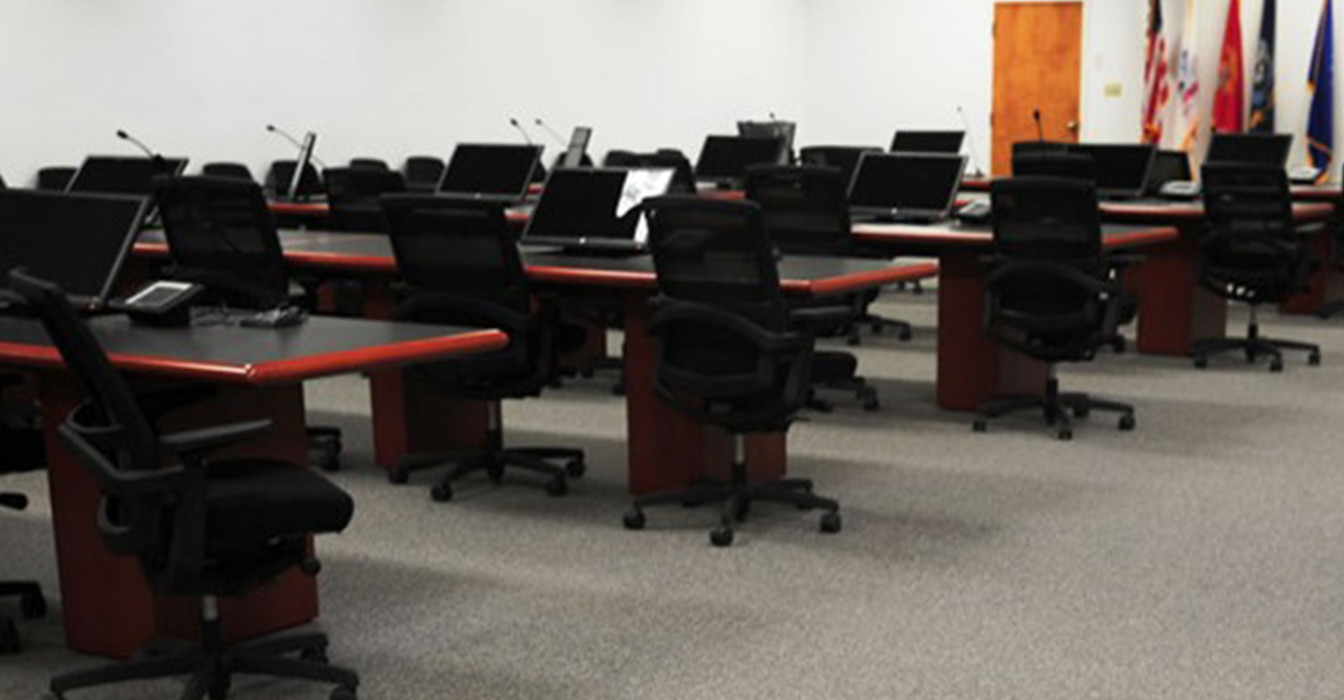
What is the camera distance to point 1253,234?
25.4 feet

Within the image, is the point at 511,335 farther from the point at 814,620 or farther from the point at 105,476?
the point at 105,476

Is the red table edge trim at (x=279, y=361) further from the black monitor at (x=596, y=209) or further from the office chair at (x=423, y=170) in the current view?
the office chair at (x=423, y=170)

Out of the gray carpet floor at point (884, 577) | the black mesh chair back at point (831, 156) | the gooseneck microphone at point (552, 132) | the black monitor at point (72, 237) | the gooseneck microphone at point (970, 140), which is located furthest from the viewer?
the gooseneck microphone at point (970, 140)

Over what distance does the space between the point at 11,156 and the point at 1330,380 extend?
7152 millimetres

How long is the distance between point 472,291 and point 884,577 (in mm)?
1631

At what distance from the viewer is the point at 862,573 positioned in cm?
455

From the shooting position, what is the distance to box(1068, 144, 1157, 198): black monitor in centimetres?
878

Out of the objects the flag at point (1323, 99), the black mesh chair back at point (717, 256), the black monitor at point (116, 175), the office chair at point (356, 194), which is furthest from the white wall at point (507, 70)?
the black mesh chair back at point (717, 256)

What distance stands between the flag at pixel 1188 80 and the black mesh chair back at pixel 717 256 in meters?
9.33

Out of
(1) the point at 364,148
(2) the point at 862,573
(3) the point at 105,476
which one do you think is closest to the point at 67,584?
(3) the point at 105,476

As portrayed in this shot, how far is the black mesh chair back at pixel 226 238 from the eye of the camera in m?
5.58

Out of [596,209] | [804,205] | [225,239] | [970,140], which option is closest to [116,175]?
[225,239]

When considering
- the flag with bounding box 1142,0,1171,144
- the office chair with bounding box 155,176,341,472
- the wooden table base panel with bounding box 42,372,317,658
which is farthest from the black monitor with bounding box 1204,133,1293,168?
the wooden table base panel with bounding box 42,372,317,658

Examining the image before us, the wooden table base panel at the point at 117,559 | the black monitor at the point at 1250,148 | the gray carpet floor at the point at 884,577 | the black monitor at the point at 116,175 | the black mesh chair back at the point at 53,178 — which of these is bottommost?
the gray carpet floor at the point at 884,577
